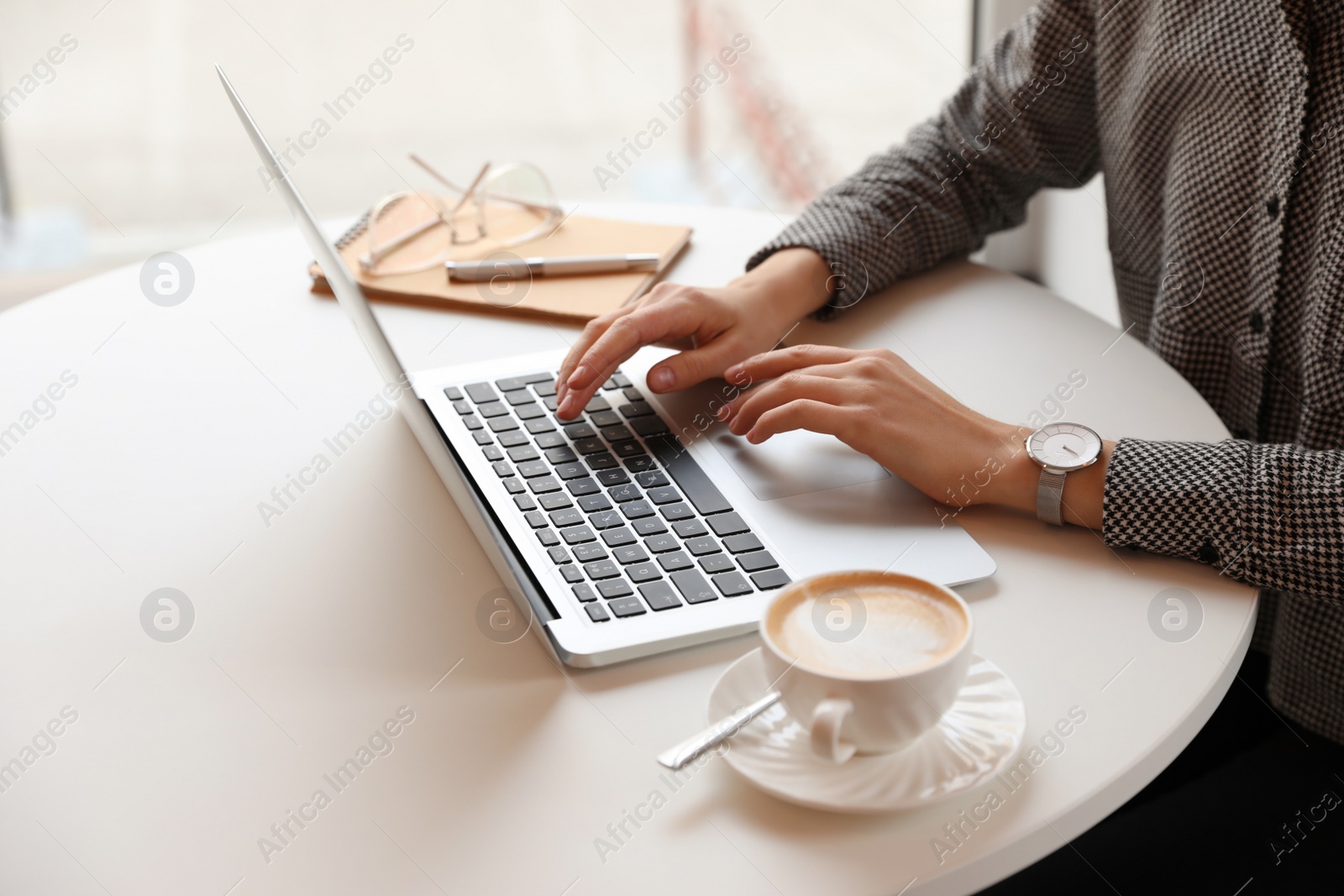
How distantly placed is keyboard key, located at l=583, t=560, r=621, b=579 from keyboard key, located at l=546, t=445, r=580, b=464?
152mm

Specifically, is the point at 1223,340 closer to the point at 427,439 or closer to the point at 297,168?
the point at 427,439

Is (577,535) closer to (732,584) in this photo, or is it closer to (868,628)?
(732,584)

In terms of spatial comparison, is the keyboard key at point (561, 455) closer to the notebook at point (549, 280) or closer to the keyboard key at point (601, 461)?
the keyboard key at point (601, 461)

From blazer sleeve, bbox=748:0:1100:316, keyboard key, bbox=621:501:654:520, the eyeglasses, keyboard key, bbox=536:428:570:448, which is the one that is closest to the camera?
keyboard key, bbox=621:501:654:520

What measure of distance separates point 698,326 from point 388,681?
1.53 ft

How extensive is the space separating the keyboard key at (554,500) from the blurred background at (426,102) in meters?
2.55

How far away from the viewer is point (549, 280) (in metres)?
1.21

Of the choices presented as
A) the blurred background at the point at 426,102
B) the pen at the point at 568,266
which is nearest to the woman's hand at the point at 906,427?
the pen at the point at 568,266

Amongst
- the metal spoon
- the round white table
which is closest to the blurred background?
the round white table

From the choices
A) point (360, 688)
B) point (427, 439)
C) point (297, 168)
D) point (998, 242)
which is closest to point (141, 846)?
point (360, 688)

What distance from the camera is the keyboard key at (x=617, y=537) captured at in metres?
0.77

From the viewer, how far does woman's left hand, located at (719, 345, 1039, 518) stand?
0.81m

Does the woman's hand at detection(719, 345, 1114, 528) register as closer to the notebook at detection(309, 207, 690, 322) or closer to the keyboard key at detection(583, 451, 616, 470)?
the keyboard key at detection(583, 451, 616, 470)

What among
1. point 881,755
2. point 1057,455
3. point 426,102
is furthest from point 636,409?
point 426,102
